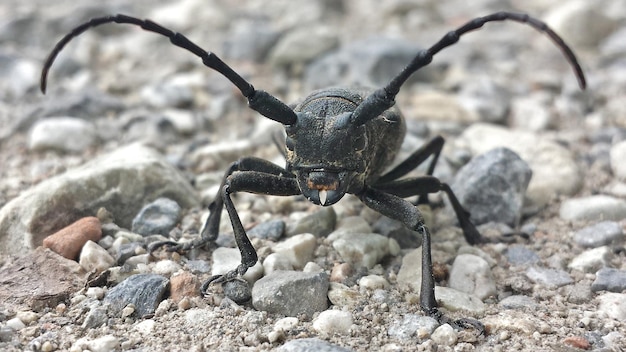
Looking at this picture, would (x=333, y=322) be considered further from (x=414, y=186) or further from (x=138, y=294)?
(x=414, y=186)

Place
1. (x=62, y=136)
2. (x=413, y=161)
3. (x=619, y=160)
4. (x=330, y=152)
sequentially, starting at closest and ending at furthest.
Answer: (x=330, y=152) < (x=413, y=161) < (x=619, y=160) < (x=62, y=136)

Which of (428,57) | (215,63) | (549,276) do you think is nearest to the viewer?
(428,57)

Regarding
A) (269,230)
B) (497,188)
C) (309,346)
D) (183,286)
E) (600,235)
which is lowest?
(309,346)

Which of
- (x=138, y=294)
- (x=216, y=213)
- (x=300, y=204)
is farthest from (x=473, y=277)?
(x=138, y=294)

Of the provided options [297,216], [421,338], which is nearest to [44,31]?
[297,216]

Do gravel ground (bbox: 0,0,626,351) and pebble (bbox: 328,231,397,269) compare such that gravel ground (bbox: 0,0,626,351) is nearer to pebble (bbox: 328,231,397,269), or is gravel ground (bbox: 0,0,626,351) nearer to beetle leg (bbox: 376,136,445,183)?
pebble (bbox: 328,231,397,269)

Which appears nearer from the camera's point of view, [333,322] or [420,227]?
[333,322]

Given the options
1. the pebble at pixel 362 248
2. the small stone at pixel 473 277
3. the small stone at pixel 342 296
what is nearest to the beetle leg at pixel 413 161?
the pebble at pixel 362 248

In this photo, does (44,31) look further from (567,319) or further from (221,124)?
(567,319)
